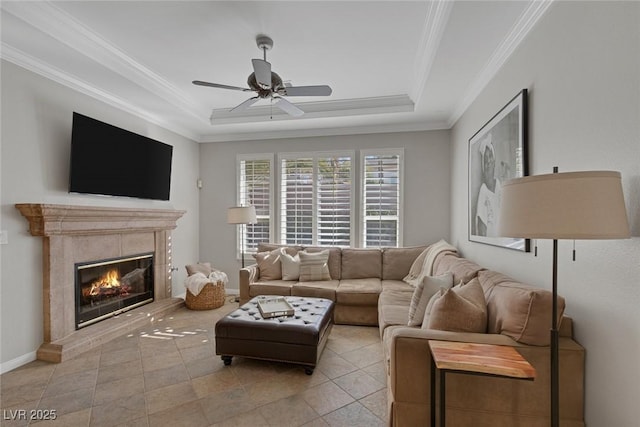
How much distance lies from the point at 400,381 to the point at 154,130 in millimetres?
4479

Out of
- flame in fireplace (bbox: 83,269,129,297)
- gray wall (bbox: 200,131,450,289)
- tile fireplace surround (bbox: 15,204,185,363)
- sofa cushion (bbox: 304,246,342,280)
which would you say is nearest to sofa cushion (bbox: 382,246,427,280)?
gray wall (bbox: 200,131,450,289)

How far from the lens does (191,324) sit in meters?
3.80

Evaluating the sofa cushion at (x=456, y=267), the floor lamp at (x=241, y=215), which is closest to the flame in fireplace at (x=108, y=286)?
the floor lamp at (x=241, y=215)

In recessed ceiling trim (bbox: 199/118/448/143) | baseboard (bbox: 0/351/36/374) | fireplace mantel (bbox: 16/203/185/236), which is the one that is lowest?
baseboard (bbox: 0/351/36/374)

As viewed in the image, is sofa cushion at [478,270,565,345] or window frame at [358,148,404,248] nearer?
sofa cushion at [478,270,565,345]

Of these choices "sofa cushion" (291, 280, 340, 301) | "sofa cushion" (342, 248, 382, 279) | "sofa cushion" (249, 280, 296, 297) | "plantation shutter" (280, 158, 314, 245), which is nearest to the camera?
"sofa cushion" (291, 280, 340, 301)

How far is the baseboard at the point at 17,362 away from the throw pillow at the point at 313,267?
2.79 metres

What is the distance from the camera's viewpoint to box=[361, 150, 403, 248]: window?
4.78 meters

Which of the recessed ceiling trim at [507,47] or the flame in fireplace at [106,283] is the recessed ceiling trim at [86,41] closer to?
the flame in fireplace at [106,283]

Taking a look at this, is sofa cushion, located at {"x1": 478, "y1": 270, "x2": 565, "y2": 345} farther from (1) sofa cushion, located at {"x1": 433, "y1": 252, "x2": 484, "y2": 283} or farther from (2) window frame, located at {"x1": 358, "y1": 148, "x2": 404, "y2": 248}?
(2) window frame, located at {"x1": 358, "y1": 148, "x2": 404, "y2": 248}

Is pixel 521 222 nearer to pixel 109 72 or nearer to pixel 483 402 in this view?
pixel 483 402

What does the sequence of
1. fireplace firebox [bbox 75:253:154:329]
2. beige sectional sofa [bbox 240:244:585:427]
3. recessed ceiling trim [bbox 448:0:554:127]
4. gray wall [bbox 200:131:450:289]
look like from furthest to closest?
gray wall [bbox 200:131:450:289], fireplace firebox [bbox 75:253:154:329], recessed ceiling trim [bbox 448:0:554:127], beige sectional sofa [bbox 240:244:585:427]

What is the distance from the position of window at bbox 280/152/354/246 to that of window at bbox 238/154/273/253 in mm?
238

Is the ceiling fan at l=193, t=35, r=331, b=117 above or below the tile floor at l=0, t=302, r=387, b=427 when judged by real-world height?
above
